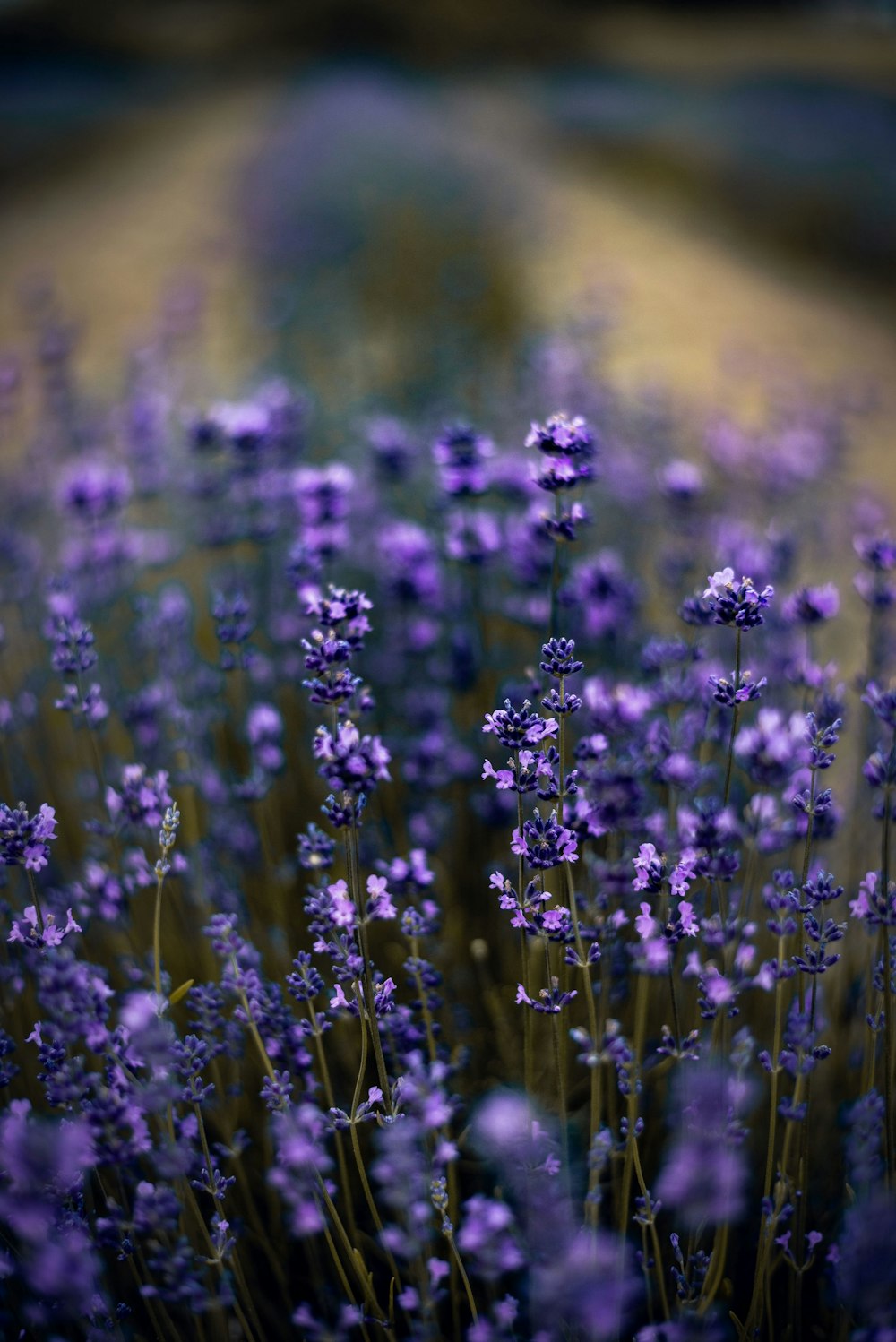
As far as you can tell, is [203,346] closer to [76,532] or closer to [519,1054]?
[76,532]

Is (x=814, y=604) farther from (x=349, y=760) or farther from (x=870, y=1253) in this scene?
(x=870, y=1253)

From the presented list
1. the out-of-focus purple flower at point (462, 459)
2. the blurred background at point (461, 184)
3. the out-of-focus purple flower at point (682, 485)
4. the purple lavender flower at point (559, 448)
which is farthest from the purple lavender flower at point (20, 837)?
the blurred background at point (461, 184)

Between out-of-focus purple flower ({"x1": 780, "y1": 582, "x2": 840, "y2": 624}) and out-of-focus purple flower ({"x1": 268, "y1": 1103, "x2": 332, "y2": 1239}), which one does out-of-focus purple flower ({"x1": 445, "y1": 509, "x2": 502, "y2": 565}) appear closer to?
out-of-focus purple flower ({"x1": 780, "y1": 582, "x2": 840, "y2": 624})

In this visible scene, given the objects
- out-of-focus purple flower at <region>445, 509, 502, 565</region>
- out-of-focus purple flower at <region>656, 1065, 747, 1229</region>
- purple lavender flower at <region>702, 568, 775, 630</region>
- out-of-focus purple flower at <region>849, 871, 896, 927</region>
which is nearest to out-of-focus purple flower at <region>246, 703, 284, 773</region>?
out-of-focus purple flower at <region>445, 509, 502, 565</region>

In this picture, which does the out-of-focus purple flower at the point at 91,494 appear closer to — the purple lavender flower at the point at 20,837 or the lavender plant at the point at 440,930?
the lavender plant at the point at 440,930

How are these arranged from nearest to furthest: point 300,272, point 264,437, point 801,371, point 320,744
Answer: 1. point 320,744
2. point 264,437
3. point 801,371
4. point 300,272

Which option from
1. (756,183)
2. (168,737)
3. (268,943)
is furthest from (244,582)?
(756,183)
